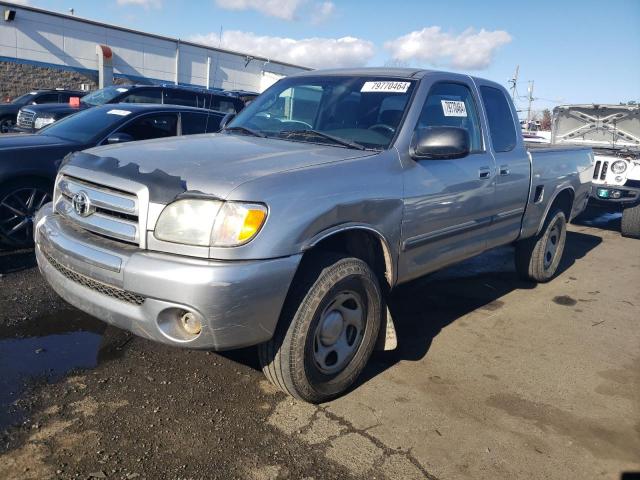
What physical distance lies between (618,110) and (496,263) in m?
5.23

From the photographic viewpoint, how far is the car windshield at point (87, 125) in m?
5.91

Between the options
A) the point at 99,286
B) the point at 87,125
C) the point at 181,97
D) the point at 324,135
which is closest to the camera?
the point at 99,286

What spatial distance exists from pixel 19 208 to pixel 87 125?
50.6 inches

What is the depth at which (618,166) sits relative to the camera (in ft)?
28.5

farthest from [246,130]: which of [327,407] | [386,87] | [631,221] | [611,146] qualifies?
[611,146]

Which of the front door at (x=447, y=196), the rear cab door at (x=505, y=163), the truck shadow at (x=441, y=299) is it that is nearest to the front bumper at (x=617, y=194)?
the truck shadow at (x=441, y=299)

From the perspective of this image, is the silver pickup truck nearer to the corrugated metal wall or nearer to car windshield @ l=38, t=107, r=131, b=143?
car windshield @ l=38, t=107, r=131, b=143

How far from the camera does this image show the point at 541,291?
5680mm

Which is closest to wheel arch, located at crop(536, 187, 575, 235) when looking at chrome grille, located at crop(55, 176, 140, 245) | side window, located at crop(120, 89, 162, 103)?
chrome grille, located at crop(55, 176, 140, 245)

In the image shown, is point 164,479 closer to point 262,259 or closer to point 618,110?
point 262,259

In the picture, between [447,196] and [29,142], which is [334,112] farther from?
[29,142]

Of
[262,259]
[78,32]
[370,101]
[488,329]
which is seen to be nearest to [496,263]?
[488,329]

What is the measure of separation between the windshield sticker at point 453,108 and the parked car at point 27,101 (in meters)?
13.8

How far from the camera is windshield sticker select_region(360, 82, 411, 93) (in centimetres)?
379
